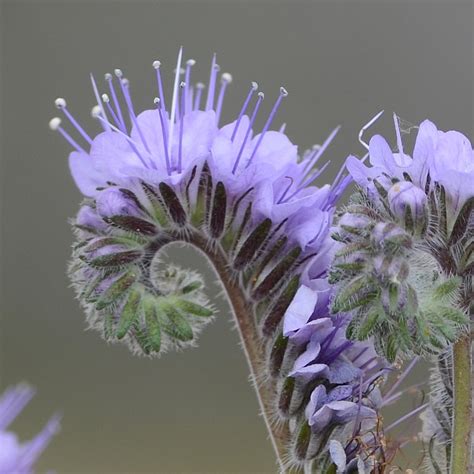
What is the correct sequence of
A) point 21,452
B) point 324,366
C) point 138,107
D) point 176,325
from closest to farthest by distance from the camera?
point 21,452, point 324,366, point 176,325, point 138,107

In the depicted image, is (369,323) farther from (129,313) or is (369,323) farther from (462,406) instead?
(129,313)

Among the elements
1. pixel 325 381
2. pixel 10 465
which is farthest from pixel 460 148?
pixel 10 465

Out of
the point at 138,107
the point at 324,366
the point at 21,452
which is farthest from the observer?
the point at 138,107

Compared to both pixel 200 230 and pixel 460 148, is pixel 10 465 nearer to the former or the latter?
pixel 200 230

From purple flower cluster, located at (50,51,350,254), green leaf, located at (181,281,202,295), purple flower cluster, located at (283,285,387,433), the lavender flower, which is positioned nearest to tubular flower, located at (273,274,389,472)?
purple flower cluster, located at (283,285,387,433)

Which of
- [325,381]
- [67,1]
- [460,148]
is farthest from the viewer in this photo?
[67,1]

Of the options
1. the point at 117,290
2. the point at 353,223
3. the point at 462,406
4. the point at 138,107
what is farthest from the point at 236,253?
the point at 138,107

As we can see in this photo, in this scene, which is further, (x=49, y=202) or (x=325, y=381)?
(x=49, y=202)

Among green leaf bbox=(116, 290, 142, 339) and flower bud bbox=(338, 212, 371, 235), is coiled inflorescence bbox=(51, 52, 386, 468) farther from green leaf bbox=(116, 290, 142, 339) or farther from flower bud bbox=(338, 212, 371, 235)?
flower bud bbox=(338, 212, 371, 235)
